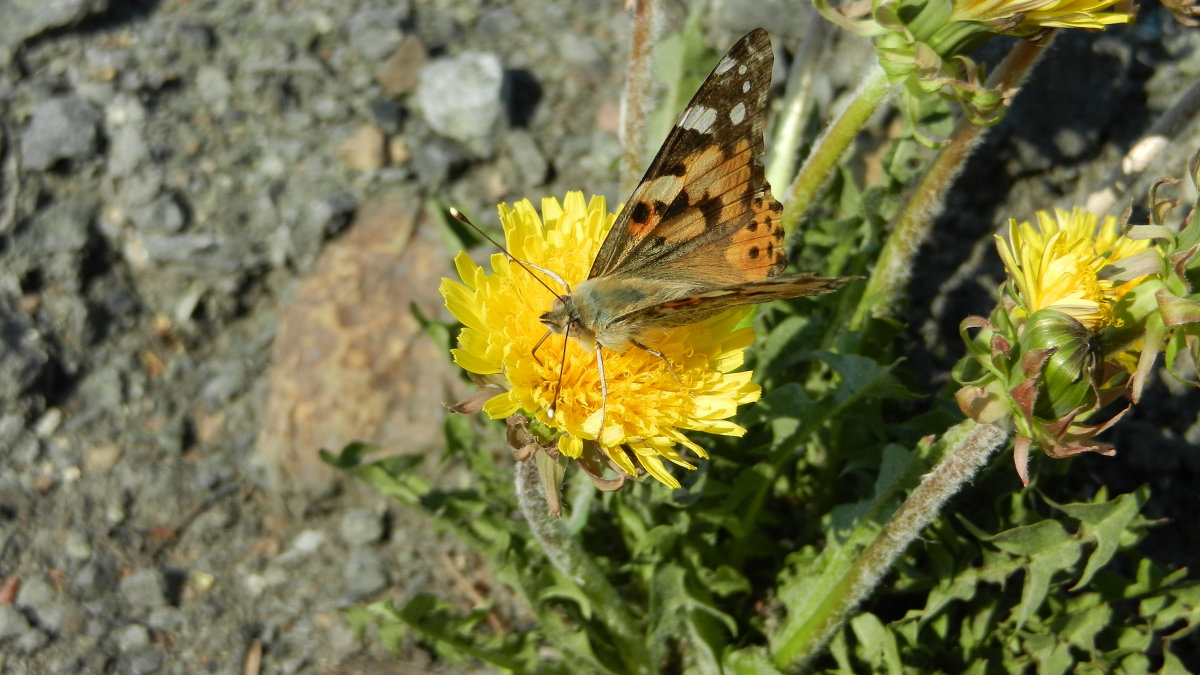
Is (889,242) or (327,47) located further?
(327,47)

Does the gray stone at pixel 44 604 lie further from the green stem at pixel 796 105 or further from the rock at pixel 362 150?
the green stem at pixel 796 105

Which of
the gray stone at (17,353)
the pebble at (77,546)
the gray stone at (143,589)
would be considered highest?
the gray stone at (17,353)

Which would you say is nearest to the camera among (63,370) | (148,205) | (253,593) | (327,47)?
(253,593)

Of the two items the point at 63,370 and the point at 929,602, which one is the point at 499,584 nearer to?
the point at 929,602

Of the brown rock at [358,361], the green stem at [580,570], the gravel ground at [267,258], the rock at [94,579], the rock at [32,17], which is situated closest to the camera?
the green stem at [580,570]

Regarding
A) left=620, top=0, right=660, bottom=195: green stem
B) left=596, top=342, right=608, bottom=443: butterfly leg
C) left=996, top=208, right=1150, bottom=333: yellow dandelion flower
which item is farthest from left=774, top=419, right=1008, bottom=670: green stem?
left=620, top=0, right=660, bottom=195: green stem

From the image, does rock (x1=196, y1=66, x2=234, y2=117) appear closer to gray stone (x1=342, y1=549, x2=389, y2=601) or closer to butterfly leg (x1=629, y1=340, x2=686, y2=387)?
gray stone (x1=342, y1=549, x2=389, y2=601)

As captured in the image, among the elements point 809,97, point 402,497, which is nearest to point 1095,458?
point 809,97

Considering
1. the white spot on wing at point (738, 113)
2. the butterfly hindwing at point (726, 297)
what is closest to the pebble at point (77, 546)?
the butterfly hindwing at point (726, 297)
